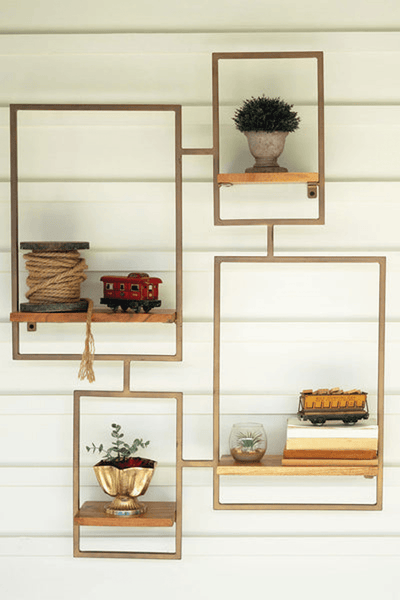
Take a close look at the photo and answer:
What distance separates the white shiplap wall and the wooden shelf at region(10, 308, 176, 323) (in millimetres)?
138

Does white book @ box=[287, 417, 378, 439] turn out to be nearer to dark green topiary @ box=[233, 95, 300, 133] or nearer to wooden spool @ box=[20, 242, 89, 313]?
wooden spool @ box=[20, 242, 89, 313]

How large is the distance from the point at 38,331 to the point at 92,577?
0.64 m

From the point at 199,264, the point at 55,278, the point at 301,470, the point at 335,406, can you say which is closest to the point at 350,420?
the point at 335,406

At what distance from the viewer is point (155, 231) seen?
1.85 metres

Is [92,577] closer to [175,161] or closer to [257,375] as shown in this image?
[257,375]

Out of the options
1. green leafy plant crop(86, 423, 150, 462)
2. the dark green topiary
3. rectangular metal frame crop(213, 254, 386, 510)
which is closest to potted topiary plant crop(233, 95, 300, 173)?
the dark green topiary

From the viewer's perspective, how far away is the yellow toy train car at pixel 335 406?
173cm

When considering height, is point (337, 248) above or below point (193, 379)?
above

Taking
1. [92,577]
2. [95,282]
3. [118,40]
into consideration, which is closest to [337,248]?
[95,282]

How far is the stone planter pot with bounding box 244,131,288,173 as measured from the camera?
67.3 inches

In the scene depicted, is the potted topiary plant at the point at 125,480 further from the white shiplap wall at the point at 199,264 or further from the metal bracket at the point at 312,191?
the metal bracket at the point at 312,191

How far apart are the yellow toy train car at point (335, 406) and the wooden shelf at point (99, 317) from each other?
1.27 ft

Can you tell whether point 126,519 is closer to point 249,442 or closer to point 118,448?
point 118,448

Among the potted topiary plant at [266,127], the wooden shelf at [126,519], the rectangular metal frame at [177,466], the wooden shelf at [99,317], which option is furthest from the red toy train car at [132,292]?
the wooden shelf at [126,519]
